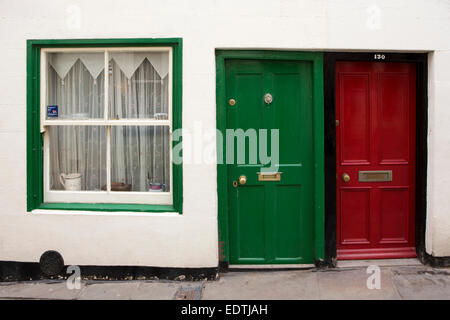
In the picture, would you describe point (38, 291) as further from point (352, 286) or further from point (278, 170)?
point (352, 286)

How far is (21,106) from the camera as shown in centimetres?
470

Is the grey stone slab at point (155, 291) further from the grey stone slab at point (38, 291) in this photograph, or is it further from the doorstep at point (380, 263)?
the doorstep at point (380, 263)

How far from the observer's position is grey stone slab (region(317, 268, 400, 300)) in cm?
421

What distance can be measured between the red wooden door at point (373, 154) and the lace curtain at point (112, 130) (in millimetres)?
2206

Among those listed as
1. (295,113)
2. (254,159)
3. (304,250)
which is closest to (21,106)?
(254,159)

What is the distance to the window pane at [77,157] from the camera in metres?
4.92

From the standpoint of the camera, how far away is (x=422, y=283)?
14.5ft

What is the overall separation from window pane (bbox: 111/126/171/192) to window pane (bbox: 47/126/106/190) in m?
0.16

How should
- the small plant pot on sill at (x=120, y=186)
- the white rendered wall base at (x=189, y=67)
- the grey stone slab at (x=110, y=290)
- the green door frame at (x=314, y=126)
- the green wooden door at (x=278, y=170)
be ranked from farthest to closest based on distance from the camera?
the small plant pot on sill at (x=120, y=186) < the green wooden door at (x=278, y=170) < the green door frame at (x=314, y=126) < the white rendered wall base at (x=189, y=67) < the grey stone slab at (x=110, y=290)

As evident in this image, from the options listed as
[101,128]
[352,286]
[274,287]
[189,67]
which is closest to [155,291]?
[274,287]

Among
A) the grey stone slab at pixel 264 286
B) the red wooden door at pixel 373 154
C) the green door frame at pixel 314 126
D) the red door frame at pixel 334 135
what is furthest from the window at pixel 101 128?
the red wooden door at pixel 373 154

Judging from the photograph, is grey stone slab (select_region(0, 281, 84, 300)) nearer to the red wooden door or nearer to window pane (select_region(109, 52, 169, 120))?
window pane (select_region(109, 52, 169, 120))

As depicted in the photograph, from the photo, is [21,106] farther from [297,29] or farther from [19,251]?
[297,29]
